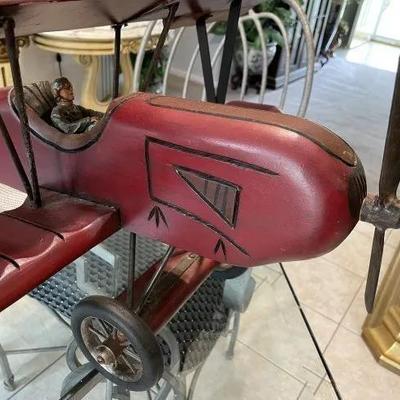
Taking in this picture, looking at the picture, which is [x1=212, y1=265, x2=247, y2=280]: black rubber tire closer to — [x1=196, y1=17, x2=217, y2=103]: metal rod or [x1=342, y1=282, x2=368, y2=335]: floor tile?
[x1=196, y1=17, x2=217, y2=103]: metal rod

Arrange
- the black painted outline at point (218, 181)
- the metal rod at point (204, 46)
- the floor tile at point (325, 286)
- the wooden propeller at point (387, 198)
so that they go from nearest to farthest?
the wooden propeller at point (387, 198)
the black painted outline at point (218, 181)
the metal rod at point (204, 46)
the floor tile at point (325, 286)

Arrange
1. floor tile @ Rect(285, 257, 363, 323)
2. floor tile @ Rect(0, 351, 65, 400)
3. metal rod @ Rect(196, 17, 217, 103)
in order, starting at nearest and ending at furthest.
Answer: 1. metal rod @ Rect(196, 17, 217, 103)
2. floor tile @ Rect(0, 351, 65, 400)
3. floor tile @ Rect(285, 257, 363, 323)

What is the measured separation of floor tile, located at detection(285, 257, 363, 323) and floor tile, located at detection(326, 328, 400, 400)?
92 millimetres

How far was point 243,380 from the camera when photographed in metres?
0.87

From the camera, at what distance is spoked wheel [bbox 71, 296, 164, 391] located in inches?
18.9

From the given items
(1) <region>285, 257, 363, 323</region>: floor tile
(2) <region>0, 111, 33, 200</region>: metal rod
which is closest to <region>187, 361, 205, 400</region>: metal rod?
(2) <region>0, 111, 33, 200</region>: metal rod

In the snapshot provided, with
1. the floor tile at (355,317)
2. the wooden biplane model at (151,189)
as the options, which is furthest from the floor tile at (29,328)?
the floor tile at (355,317)

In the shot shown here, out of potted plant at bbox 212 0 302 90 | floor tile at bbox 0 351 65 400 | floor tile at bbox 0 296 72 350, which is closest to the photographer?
floor tile at bbox 0 351 65 400

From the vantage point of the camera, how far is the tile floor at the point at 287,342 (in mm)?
825

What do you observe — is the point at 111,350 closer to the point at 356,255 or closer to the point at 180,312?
the point at 180,312

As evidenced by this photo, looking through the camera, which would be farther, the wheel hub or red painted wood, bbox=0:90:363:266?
the wheel hub

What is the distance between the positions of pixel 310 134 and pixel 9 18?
0.31m

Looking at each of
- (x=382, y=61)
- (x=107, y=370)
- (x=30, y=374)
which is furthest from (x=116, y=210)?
(x=382, y=61)

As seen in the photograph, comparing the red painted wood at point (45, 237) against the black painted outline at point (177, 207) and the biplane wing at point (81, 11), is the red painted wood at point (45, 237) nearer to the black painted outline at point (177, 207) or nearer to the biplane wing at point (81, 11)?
the black painted outline at point (177, 207)
